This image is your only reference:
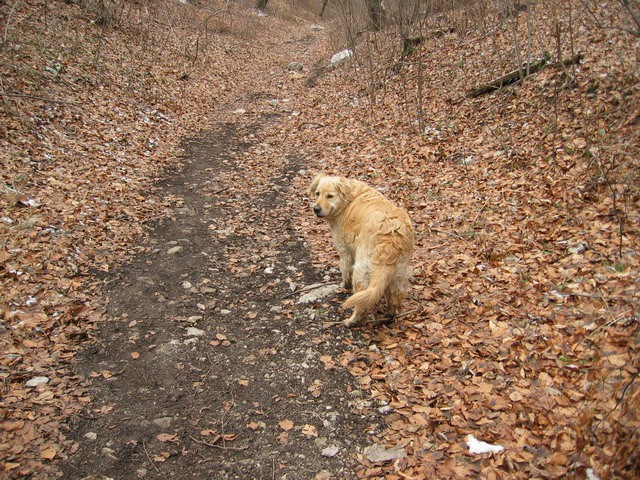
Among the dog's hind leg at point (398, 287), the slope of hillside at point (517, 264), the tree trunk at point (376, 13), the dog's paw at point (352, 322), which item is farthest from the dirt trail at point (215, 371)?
the tree trunk at point (376, 13)

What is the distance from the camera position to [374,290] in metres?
4.55

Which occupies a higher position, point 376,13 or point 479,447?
point 376,13

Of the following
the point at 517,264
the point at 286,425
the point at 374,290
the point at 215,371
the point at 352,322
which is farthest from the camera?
the point at 517,264

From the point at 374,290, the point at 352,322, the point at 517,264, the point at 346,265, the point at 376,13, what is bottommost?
the point at 352,322

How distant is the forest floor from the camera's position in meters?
3.58

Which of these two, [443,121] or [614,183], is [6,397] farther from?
[443,121]

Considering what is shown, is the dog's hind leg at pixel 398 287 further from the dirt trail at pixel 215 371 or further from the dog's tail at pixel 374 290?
the dirt trail at pixel 215 371

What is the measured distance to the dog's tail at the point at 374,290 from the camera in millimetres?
4484

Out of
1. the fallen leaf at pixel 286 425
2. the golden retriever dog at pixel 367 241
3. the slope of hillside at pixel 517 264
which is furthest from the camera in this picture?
the golden retriever dog at pixel 367 241

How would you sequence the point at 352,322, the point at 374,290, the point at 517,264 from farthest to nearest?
the point at 517,264 < the point at 352,322 < the point at 374,290

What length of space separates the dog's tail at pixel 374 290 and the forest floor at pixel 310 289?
773 millimetres

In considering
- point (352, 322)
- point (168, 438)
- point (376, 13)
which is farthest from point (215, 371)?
point (376, 13)

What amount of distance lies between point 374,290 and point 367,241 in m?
0.71

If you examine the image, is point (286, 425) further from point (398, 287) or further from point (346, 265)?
point (346, 265)
